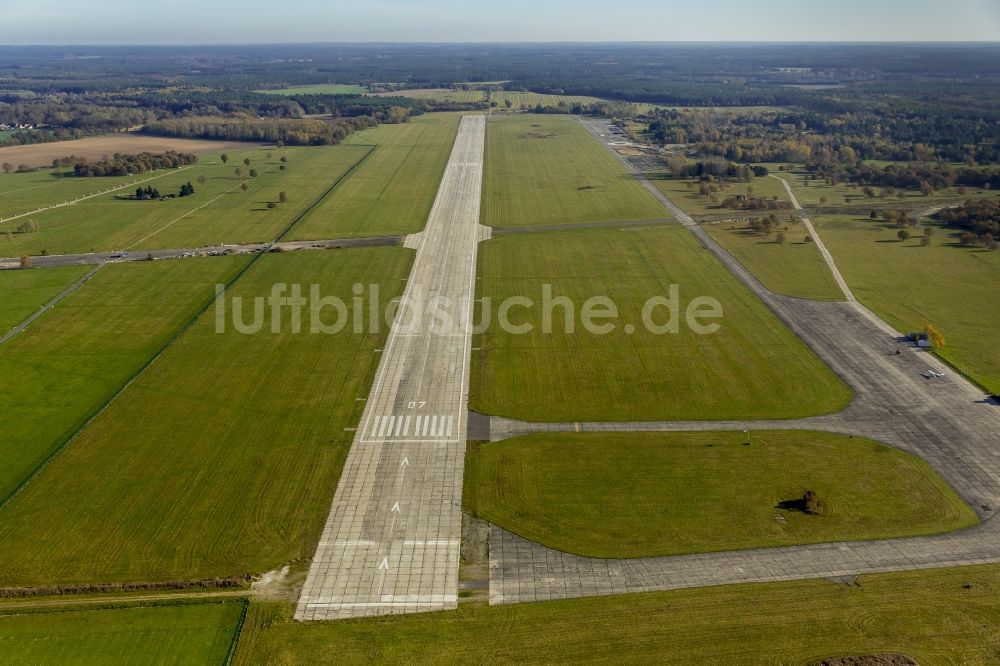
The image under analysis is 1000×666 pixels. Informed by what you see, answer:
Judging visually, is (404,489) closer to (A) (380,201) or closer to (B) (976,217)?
(A) (380,201)

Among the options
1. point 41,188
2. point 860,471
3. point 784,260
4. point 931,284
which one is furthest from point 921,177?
point 41,188

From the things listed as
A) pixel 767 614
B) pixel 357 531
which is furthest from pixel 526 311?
pixel 767 614

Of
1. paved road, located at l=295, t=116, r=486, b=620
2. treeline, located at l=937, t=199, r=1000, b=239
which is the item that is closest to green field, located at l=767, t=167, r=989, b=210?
treeline, located at l=937, t=199, r=1000, b=239

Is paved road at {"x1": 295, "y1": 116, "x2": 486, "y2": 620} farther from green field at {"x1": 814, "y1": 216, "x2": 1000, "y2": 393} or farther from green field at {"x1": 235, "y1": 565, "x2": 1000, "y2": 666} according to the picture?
green field at {"x1": 814, "y1": 216, "x2": 1000, "y2": 393}

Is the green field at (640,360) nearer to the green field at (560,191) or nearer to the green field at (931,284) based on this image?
the green field at (931,284)

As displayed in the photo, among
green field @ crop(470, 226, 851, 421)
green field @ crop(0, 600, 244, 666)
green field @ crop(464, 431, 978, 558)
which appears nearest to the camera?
green field @ crop(0, 600, 244, 666)

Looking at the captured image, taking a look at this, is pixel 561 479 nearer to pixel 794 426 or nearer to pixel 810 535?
pixel 810 535
